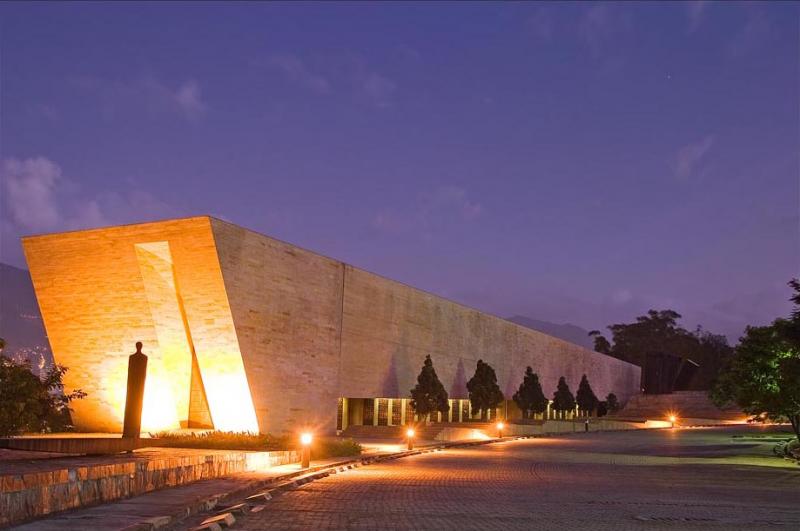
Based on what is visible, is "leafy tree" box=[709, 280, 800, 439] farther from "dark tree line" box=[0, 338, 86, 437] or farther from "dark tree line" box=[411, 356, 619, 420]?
"dark tree line" box=[0, 338, 86, 437]

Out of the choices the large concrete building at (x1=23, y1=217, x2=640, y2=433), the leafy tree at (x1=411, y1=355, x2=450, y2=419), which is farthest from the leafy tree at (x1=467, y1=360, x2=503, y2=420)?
the large concrete building at (x1=23, y1=217, x2=640, y2=433)

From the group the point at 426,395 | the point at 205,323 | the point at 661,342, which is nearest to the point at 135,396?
the point at 205,323

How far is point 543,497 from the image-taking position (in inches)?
563

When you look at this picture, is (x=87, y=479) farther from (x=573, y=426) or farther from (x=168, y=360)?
(x=573, y=426)

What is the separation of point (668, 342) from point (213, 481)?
11932cm

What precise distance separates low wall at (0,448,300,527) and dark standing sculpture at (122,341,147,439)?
1.11 metres

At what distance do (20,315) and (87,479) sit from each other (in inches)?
6240

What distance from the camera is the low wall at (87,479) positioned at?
8953 millimetres

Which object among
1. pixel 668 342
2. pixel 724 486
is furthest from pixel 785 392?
pixel 668 342

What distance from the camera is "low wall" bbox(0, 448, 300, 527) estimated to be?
29.4 feet

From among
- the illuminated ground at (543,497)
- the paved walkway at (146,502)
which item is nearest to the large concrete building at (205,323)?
the illuminated ground at (543,497)

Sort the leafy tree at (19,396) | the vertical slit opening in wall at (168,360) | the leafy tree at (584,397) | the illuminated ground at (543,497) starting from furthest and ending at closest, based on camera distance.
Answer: the leafy tree at (584,397) → the vertical slit opening in wall at (168,360) → the leafy tree at (19,396) → the illuminated ground at (543,497)

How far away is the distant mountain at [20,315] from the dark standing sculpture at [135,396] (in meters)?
109

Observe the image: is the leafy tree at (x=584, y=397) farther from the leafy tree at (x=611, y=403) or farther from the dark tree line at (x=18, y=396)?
the dark tree line at (x=18, y=396)
